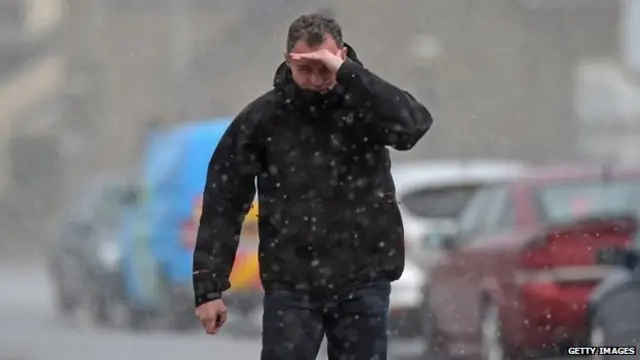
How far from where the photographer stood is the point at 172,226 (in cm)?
1769

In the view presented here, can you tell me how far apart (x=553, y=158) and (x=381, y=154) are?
40541 mm

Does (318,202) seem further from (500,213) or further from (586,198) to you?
(500,213)

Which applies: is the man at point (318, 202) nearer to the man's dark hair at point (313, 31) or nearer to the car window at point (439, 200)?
the man's dark hair at point (313, 31)

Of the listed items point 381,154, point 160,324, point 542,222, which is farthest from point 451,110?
point 381,154

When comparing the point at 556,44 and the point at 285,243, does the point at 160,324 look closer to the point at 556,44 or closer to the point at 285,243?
the point at 285,243

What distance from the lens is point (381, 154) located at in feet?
20.7

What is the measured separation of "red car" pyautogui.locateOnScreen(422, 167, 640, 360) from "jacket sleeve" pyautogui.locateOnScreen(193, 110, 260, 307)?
528 centimetres

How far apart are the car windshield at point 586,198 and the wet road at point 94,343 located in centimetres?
255

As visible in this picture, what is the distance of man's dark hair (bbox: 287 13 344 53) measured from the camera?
20.2ft

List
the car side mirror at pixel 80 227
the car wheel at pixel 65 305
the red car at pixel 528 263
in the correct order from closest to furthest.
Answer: the red car at pixel 528 263, the car side mirror at pixel 80 227, the car wheel at pixel 65 305

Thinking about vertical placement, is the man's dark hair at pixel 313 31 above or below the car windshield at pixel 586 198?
below

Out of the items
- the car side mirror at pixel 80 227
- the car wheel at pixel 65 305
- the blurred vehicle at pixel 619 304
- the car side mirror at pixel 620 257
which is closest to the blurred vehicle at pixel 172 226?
the car side mirror at pixel 80 227

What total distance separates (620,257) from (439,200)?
265 inches

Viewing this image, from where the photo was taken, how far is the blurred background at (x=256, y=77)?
147 ft
